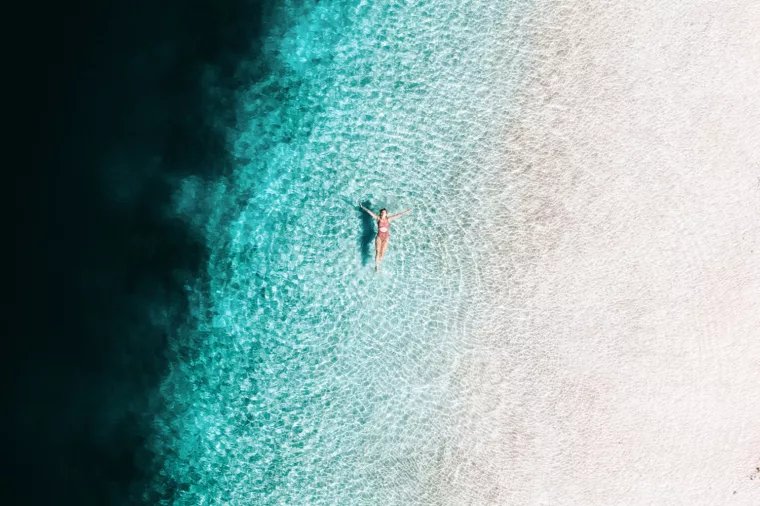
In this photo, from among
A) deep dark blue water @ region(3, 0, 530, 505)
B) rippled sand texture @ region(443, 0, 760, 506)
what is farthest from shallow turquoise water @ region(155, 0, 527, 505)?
rippled sand texture @ region(443, 0, 760, 506)

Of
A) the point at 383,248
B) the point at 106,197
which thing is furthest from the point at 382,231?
the point at 106,197

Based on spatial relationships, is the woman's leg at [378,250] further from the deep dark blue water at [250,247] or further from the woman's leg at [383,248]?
the deep dark blue water at [250,247]

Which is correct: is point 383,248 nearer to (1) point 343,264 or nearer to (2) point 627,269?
(1) point 343,264

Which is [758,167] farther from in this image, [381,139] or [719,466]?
[381,139]

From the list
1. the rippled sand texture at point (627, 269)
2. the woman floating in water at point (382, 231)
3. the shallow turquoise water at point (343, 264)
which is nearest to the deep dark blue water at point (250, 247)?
the shallow turquoise water at point (343, 264)

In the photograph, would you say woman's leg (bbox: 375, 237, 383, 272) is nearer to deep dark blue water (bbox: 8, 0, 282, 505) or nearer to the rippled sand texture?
the rippled sand texture

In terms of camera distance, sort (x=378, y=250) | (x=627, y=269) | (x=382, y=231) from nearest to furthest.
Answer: (x=382, y=231) < (x=378, y=250) < (x=627, y=269)

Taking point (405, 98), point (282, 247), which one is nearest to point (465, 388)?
point (282, 247)
